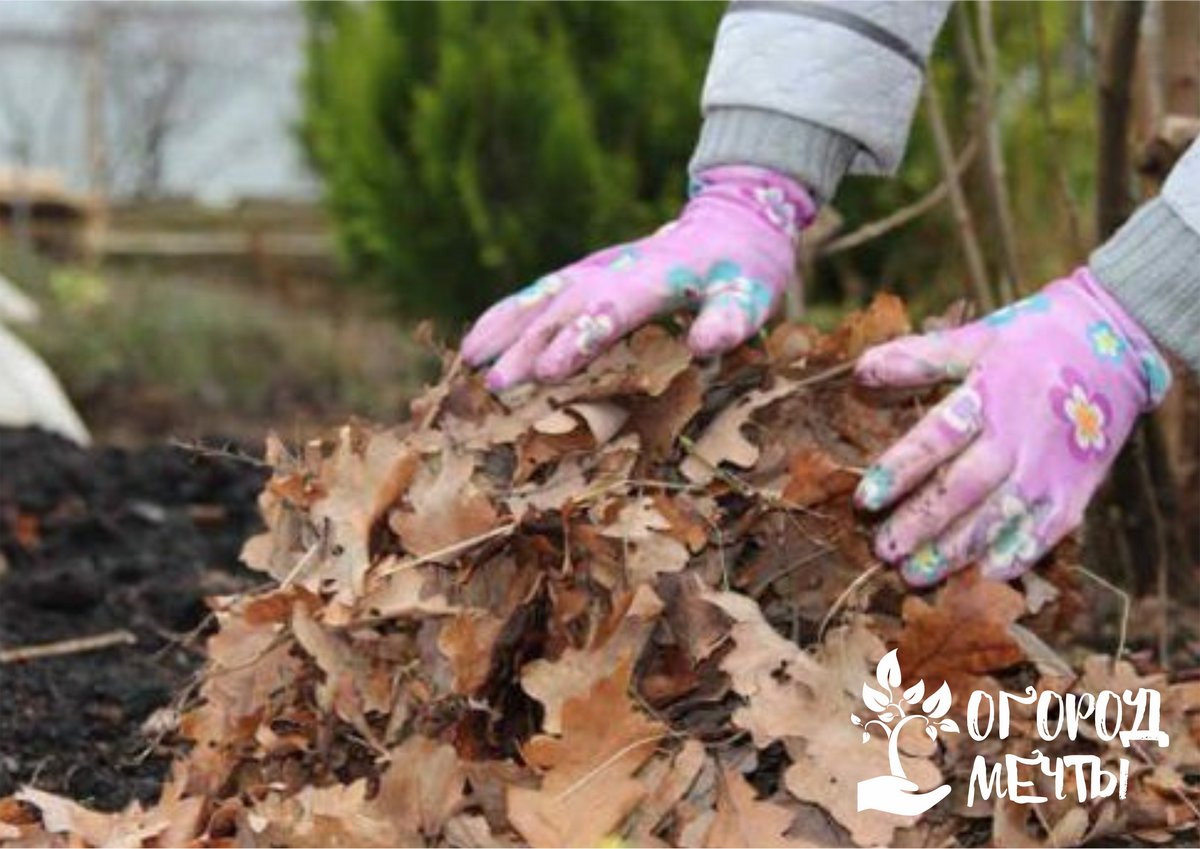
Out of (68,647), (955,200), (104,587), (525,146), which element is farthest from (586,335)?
(525,146)

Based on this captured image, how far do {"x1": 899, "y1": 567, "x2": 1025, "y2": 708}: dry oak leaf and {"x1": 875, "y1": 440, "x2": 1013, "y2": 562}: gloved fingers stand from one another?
47 millimetres

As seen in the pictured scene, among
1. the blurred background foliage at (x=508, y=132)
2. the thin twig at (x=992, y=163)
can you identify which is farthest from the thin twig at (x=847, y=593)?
the blurred background foliage at (x=508, y=132)

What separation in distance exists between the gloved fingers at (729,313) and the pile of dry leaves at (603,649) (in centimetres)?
3

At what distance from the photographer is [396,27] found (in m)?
6.74

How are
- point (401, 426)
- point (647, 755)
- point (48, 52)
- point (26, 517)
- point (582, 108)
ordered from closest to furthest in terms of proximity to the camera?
point (647, 755) < point (401, 426) < point (26, 517) < point (582, 108) < point (48, 52)

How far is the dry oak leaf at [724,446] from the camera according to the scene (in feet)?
5.70

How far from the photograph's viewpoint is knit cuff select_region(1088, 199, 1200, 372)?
171 cm

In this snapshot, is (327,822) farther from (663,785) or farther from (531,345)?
(531,345)

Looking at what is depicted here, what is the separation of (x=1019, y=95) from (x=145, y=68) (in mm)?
9681

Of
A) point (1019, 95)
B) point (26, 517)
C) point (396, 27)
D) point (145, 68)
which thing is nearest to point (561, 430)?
point (26, 517)

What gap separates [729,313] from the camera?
70.5 inches

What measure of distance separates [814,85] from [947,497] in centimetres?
45

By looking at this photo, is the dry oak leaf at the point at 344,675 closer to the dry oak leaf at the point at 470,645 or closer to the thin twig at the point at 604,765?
the dry oak leaf at the point at 470,645

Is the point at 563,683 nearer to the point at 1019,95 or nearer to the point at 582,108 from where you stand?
the point at 1019,95
